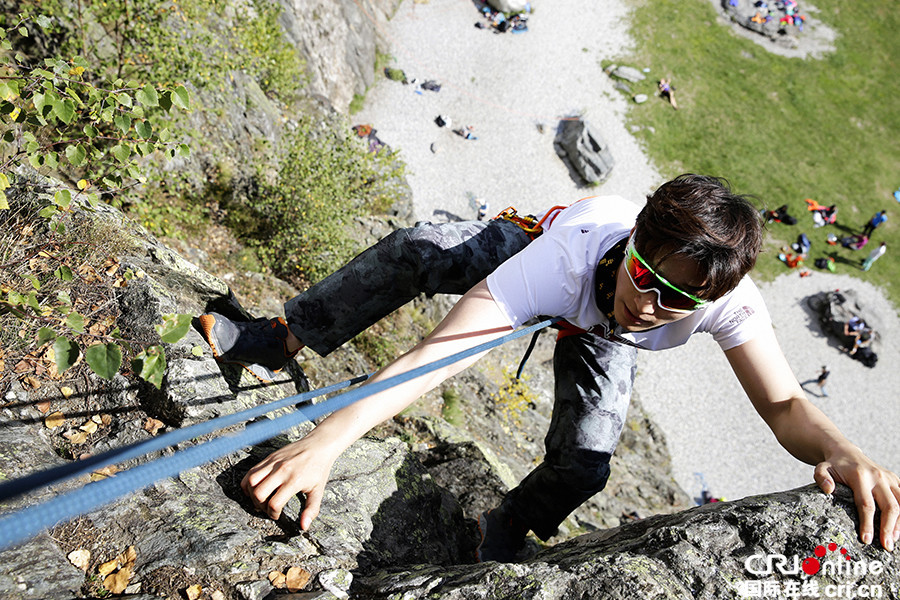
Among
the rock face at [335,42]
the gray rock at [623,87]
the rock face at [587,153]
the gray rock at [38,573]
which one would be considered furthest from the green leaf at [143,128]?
the gray rock at [623,87]

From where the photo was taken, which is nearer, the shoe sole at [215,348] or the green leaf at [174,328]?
the green leaf at [174,328]

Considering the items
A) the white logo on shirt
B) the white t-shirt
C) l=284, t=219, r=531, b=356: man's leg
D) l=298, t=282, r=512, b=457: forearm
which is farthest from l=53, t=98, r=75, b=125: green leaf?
the white logo on shirt

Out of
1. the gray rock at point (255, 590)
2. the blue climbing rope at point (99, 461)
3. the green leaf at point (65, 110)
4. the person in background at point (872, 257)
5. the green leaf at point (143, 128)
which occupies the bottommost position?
the person in background at point (872, 257)

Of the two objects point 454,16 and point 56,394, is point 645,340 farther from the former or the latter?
point 454,16

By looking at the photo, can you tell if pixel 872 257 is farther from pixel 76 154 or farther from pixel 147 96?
Answer: pixel 76 154

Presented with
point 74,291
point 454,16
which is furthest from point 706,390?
point 454,16

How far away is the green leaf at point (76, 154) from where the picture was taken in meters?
2.83

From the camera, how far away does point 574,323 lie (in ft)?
12.1

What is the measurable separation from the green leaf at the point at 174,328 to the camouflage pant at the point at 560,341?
6.47 ft

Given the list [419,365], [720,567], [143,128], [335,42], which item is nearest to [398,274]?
[419,365]

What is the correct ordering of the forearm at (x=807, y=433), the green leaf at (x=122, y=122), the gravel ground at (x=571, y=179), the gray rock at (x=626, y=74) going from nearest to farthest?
the forearm at (x=807, y=433) < the green leaf at (x=122, y=122) < the gravel ground at (x=571, y=179) < the gray rock at (x=626, y=74)

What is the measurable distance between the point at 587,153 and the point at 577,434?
1943cm

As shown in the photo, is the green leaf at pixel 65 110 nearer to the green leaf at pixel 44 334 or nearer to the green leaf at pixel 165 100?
the green leaf at pixel 165 100

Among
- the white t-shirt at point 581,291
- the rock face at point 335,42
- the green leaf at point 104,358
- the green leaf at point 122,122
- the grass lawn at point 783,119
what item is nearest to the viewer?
the green leaf at point 104,358
